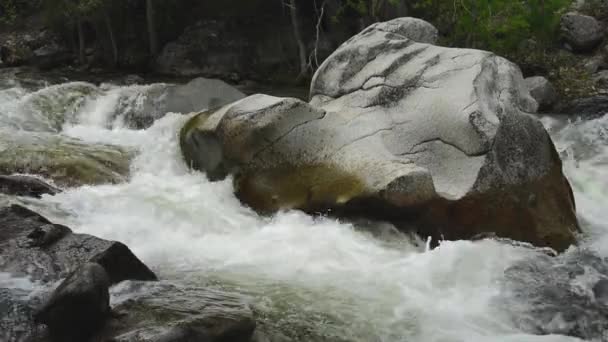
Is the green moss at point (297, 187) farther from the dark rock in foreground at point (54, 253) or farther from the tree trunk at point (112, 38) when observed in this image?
the tree trunk at point (112, 38)

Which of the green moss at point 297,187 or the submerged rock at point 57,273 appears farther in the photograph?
the green moss at point 297,187

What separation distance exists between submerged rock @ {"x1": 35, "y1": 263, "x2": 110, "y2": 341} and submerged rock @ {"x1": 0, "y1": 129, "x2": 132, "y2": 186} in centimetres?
440

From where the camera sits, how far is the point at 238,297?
196 inches

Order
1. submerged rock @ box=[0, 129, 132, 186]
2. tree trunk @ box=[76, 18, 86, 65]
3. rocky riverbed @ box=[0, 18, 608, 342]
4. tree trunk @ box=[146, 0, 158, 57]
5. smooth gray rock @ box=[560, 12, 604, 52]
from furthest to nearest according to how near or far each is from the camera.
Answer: tree trunk @ box=[76, 18, 86, 65]
tree trunk @ box=[146, 0, 158, 57]
smooth gray rock @ box=[560, 12, 604, 52]
submerged rock @ box=[0, 129, 132, 186]
rocky riverbed @ box=[0, 18, 608, 342]

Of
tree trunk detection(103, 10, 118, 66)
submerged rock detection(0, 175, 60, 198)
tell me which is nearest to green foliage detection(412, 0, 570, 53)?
tree trunk detection(103, 10, 118, 66)

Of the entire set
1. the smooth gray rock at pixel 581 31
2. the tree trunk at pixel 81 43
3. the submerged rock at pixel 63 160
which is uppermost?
the submerged rock at pixel 63 160

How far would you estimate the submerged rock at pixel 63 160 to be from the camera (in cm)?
834

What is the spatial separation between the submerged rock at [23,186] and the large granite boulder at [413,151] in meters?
2.05

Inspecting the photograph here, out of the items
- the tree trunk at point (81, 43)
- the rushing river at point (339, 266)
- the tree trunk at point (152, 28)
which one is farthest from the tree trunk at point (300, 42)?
the rushing river at point (339, 266)

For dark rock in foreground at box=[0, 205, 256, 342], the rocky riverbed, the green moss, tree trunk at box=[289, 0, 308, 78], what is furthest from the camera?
tree trunk at box=[289, 0, 308, 78]

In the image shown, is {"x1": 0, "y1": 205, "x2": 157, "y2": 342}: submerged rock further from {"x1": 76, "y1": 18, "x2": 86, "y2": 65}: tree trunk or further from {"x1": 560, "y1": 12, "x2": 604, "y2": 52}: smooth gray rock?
{"x1": 76, "y1": 18, "x2": 86, "y2": 65}: tree trunk

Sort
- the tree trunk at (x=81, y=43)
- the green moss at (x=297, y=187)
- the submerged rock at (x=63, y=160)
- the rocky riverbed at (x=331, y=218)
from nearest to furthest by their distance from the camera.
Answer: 1. the rocky riverbed at (x=331, y=218)
2. the green moss at (x=297, y=187)
3. the submerged rock at (x=63, y=160)
4. the tree trunk at (x=81, y=43)

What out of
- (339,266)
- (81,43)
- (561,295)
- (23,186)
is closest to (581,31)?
(561,295)

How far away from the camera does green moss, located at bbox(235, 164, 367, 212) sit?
7137 millimetres
